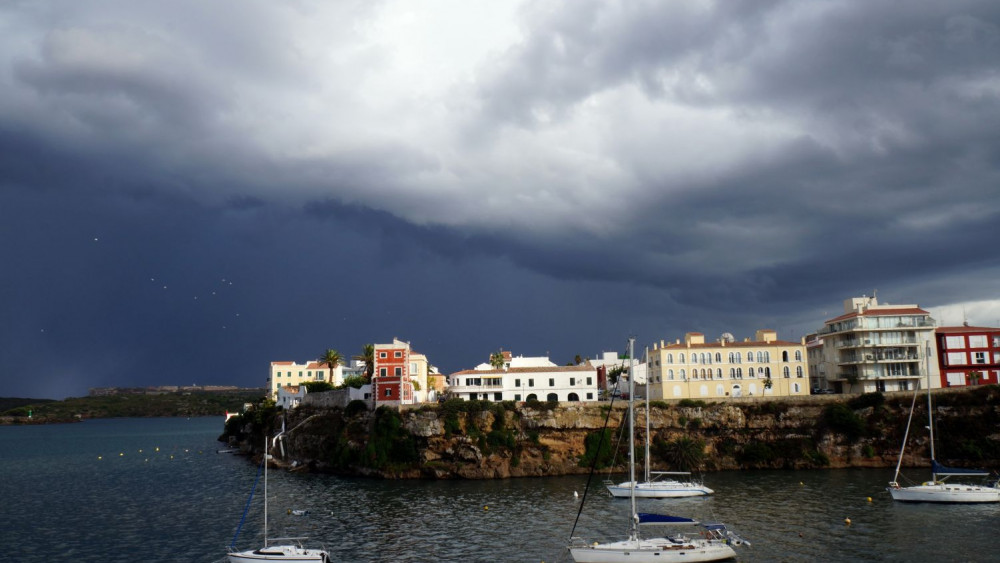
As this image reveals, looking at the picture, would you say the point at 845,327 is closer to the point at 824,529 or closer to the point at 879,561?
the point at 824,529

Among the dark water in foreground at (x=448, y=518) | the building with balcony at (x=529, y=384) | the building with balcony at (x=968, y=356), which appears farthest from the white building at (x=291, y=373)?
the building with balcony at (x=968, y=356)

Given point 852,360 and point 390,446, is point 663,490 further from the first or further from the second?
point 852,360

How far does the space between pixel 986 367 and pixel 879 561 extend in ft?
259

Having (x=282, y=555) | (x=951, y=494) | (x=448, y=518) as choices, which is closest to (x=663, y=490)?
(x=448, y=518)

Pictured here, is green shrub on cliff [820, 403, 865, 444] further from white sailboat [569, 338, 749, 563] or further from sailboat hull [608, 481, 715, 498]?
white sailboat [569, 338, 749, 563]

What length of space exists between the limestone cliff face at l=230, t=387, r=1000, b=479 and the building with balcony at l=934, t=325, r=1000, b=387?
2027cm

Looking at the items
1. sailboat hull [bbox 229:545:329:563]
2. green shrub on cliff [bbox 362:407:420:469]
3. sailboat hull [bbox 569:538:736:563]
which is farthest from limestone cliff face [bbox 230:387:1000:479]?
sailboat hull [bbox 229:545:329:563]

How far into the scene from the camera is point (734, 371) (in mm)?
102312

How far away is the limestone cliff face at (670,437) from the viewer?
81.9 meters

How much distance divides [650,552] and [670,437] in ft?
155

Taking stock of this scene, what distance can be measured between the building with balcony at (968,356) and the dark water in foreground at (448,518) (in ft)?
121

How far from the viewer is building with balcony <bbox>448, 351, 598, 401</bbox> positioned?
110 metres


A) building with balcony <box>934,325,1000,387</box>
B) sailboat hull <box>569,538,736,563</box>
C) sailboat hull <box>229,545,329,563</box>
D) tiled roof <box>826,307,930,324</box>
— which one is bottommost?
sailboat hull <box>569,538,736,563</box>

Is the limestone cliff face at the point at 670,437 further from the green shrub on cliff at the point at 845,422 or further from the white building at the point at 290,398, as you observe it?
the white building at the point at 290,398
